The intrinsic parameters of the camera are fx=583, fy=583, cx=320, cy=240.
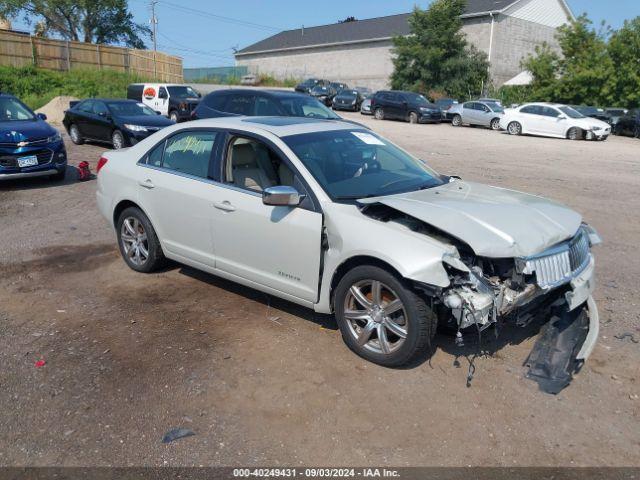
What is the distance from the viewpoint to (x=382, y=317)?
163 inches

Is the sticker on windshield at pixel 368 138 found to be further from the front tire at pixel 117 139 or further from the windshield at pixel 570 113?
the windshield at pixel 570 113

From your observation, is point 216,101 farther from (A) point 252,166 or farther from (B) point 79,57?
(B) point 79,57

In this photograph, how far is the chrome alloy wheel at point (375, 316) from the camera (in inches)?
161

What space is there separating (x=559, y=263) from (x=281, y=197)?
6.69 ft

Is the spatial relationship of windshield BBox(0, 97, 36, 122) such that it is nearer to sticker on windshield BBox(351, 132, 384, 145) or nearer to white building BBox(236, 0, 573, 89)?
sticker on windshield BBox(351, 132, 384, 145)

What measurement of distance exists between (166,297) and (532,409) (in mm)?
3403

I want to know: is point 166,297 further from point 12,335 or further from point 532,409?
point 532,409

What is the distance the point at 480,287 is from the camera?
3.87 meters

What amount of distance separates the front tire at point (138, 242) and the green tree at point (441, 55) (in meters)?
39.3

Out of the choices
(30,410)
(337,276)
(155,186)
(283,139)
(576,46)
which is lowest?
(30,410)

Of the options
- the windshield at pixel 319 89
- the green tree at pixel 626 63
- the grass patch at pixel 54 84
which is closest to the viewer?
the grass patch at pixel 54 84

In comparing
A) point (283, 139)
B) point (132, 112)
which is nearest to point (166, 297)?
point (283, 139)

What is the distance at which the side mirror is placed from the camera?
4348mm

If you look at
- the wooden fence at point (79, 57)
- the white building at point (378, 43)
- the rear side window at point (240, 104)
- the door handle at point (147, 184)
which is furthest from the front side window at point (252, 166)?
Answer: the white building at point (378, 43)
